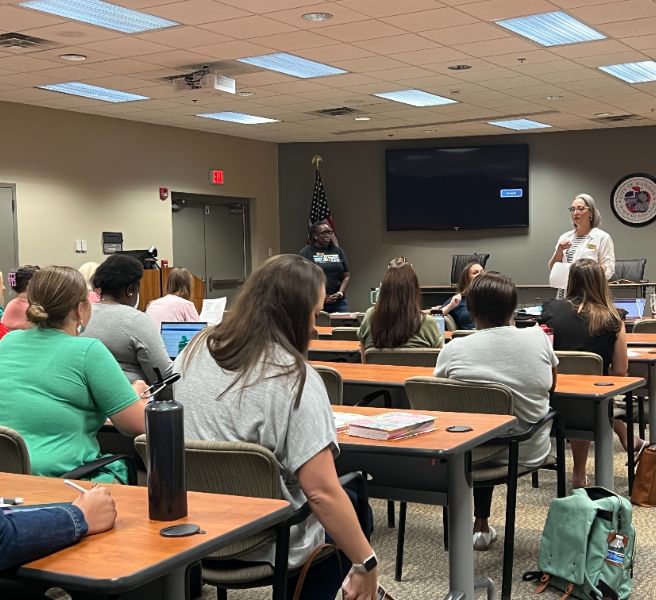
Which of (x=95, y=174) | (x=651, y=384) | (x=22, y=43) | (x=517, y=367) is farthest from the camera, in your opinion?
(x=95, y=174)

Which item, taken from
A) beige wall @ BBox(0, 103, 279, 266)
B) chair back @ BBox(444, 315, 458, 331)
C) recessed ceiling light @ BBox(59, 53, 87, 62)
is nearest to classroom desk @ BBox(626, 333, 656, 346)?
chair back @ BBox(444, 315, 458, 331)

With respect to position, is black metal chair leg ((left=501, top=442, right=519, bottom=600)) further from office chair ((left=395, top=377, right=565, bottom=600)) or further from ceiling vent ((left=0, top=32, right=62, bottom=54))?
ceiling vent ((left=0, top=32, right=62, bottom=54))

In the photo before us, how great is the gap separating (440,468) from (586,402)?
1287mm

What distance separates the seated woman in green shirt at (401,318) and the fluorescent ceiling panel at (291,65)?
3913 millimetres

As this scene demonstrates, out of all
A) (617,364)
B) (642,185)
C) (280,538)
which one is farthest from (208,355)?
(642,185)

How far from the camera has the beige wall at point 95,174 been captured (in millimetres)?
10672

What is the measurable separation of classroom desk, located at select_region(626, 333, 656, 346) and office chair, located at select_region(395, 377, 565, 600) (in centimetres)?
232

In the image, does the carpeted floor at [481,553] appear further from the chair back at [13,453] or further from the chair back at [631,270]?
the chair back at [631,270]

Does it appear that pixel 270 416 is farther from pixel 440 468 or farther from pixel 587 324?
pixel 587 324

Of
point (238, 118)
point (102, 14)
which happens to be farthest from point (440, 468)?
point (238, 118)

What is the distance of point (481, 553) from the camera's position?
4062 mm

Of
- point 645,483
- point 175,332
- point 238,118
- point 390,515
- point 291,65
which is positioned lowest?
point 390,515

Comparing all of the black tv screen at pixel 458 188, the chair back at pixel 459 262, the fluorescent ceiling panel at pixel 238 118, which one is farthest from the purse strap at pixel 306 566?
the black tv screen at pixel 458 188

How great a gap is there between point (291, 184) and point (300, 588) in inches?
496
